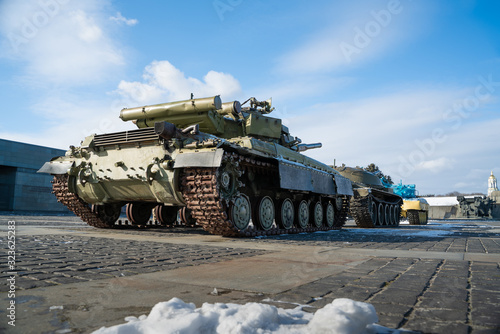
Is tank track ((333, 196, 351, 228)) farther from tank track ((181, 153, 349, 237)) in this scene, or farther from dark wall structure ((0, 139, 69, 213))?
dark wall structure ((0, 139, 69, 213))

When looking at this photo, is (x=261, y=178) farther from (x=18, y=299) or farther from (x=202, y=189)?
(x=18, y=299)

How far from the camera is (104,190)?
1089 cm

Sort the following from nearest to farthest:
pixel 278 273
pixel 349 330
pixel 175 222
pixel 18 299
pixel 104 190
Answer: pixel 349 330 < pixel 18 299 < pixel 278 273 < pixel 104 190 < pixel 175 222

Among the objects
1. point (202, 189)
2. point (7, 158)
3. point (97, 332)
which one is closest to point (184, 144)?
point (202, 189)

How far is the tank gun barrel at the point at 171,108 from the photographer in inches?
418

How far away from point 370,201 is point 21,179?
25.9m

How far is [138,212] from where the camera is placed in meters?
13.9

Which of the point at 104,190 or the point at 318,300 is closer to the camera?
the point at 318,300

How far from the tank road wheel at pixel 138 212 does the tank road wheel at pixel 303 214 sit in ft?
17.5

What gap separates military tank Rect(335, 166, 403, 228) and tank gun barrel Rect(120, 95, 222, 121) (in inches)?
389

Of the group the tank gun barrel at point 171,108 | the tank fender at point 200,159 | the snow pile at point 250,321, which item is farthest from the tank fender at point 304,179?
the snow pile at point 250,321

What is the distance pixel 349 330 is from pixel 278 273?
217cm

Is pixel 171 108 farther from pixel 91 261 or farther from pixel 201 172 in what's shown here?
pixel 91 261

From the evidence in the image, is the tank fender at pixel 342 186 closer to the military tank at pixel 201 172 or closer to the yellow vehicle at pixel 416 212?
the military tank at pixel 201 172
